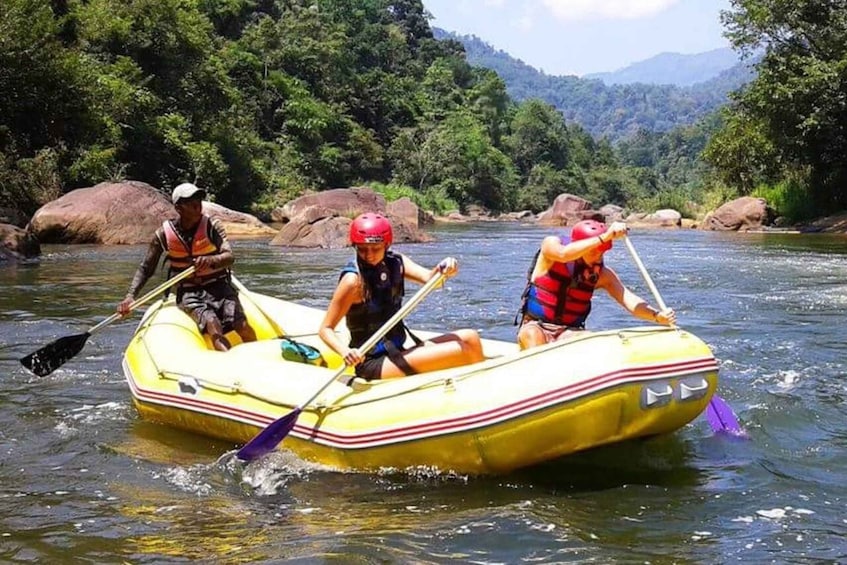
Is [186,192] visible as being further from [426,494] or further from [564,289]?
[426,494]

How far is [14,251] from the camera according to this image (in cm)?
1407

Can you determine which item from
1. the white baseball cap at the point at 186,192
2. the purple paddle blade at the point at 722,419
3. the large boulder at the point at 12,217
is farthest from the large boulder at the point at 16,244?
the purple paddle blade at the point at 722,419

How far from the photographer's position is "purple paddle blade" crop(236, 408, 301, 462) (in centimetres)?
453

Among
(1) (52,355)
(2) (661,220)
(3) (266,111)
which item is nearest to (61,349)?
(1) (52,355)

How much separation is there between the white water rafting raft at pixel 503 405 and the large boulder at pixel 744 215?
80.9 ft

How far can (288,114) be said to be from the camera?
4275 cm

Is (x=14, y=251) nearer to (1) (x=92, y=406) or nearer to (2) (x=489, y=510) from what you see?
(1) (x=92, y=406)

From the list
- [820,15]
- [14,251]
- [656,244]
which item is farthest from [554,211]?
[14,251]

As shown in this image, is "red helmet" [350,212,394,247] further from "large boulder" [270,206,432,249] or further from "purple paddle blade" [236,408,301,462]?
"large boulder" [270,206,432,249]

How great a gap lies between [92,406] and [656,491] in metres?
3.55

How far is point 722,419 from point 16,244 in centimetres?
1192

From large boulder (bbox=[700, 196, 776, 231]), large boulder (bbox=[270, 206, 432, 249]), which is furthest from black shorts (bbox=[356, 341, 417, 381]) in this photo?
large boulder (bbox=[700, 196, 776, 231])

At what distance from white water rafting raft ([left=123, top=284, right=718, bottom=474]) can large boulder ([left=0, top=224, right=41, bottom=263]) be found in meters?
10.3

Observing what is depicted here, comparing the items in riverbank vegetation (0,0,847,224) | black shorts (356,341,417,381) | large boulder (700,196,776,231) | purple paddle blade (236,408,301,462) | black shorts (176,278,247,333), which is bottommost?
large boulder (700,196,776,231)
